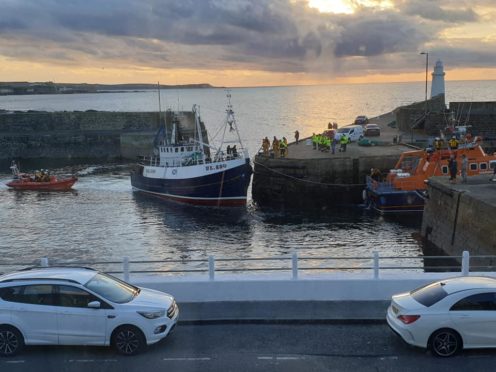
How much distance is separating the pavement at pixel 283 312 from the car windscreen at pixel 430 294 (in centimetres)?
136

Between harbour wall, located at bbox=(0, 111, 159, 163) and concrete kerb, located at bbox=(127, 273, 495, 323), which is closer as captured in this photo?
concrete kerb, located at bbox=(127, 273, 495, 323)

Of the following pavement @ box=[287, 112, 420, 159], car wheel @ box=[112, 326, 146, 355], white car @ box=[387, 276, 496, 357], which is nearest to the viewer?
white car @ box=[387, 276, 496, 357]

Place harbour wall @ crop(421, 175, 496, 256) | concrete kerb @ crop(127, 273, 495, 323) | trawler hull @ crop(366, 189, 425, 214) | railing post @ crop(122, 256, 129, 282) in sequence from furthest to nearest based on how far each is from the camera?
trawler hull @ crop(366, 189, 425, 214)
harbour wall @ crop(421, 175, 496, 256)
railing post @ crop(122, 256, 129, 282)
concrete kerb @ crop(127, 273, 495, 323)

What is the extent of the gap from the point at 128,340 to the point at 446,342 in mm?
5261

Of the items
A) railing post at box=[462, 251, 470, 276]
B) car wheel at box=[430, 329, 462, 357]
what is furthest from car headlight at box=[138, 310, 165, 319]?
railing post at box=[462, 251, 470, 276]

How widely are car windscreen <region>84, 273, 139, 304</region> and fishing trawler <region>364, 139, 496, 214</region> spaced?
90.3 feet

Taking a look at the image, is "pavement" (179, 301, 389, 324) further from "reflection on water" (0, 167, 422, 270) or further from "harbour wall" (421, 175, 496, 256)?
"reflection on water" (0, 167, 422, 270)

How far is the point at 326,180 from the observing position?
4075 centimetres

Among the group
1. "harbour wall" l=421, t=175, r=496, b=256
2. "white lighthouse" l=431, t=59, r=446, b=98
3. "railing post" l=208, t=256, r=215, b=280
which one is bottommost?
"harbour wall" l=421, t=175, r=496, b=256

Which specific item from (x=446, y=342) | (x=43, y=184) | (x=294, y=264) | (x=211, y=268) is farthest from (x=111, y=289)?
(x=43, y=184)

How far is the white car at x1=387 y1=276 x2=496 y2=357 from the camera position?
8781 millimetres

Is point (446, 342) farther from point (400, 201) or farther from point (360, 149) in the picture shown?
point (360, 149)

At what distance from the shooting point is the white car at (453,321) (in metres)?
8.78

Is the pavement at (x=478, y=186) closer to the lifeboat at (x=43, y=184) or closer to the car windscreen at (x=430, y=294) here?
the car windscreen at (x=430, y=294)
